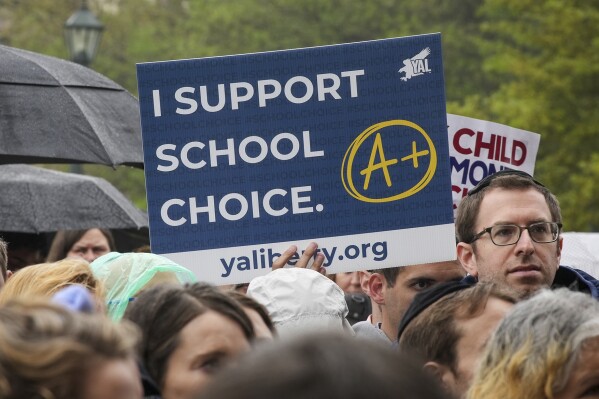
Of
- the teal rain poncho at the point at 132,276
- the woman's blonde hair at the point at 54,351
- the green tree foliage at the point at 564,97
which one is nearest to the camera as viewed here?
the woman's blonde hair at the point at 54,351

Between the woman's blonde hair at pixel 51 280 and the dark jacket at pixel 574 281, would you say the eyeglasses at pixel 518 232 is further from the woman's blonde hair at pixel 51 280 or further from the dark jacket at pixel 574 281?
the woman's blonde hair at pixel 51 280

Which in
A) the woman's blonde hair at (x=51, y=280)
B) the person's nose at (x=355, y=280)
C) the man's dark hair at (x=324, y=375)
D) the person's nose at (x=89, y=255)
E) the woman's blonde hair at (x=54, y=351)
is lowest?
the person's nose at (x=355, y=280)

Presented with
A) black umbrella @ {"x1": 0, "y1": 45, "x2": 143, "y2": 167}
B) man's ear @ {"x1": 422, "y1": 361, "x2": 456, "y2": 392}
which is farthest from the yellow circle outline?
black umbrella @ {"x1": 0, "y1": 45, "x2": 143, "y2": 167}

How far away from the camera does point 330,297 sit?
16.2 feet

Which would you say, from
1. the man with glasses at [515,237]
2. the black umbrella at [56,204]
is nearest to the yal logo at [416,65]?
the man with glasses at [515,237]

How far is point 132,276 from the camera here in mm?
5152

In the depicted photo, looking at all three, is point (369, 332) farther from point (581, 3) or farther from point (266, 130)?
point (581, 3)

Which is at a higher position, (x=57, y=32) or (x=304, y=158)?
(x=57, y=32)

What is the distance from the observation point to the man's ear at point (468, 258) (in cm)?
595

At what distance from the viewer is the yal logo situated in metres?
5.88

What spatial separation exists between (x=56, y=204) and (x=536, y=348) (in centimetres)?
695

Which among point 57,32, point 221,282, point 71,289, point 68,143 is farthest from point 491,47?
point 71,289

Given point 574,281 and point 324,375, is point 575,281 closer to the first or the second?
point 574,281

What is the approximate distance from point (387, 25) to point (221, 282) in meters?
25.1
